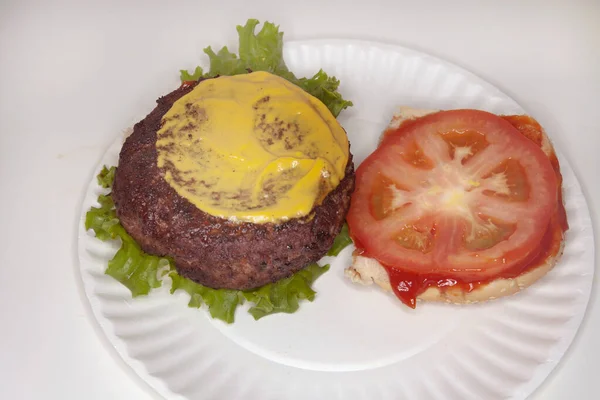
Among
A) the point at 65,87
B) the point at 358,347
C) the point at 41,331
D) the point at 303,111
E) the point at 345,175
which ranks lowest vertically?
the point at 41,331

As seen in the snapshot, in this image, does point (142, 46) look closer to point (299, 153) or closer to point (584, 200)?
point (299, 153)

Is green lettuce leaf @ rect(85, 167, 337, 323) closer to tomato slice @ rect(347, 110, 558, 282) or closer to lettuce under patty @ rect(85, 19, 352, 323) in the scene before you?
lettuce under patty @ rect(85, 19, 352, 323)

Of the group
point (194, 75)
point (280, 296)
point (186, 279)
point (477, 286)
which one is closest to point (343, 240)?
point (280, 296)

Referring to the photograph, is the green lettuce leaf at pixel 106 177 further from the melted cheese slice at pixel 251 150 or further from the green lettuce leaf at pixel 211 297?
the green lettuce leaf at pixel 211 297

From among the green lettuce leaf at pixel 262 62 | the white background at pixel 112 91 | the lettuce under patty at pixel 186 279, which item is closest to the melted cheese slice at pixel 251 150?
the lettuce under patty at pixel 186 279

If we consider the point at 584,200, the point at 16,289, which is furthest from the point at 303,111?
the point at 16,289

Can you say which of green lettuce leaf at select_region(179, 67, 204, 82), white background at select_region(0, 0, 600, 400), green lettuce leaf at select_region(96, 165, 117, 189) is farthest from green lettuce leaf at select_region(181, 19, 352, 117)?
green lettuce leaf at select_region(96, 165, 117, 189)
